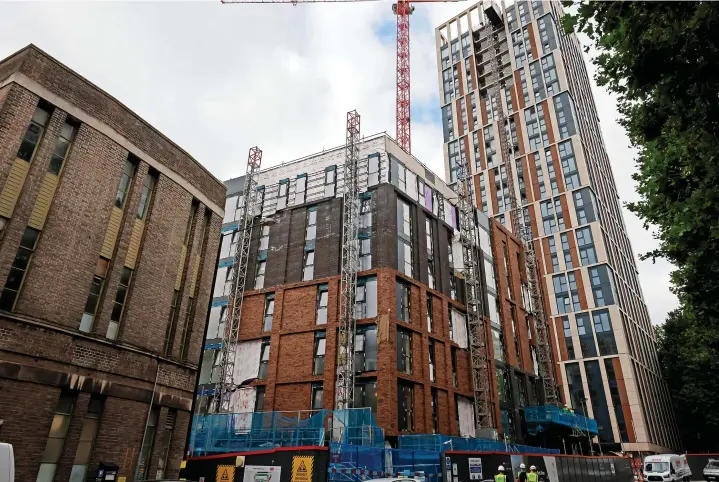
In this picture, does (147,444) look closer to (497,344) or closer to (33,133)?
(33,133)

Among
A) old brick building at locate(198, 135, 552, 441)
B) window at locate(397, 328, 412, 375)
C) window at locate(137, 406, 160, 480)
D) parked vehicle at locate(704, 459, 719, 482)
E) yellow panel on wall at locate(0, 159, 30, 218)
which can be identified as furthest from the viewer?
parked vehicle at locate(704, 459, 719, 482)

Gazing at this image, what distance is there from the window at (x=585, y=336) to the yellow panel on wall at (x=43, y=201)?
73.7m

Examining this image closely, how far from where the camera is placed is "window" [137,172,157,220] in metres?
18.9

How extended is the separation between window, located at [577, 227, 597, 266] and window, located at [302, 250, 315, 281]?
54316 mm

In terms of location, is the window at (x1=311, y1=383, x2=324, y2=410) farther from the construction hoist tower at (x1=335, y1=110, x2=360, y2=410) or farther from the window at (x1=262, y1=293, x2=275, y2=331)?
the window at (x1=262, y1=293, x2=275, y2=331)

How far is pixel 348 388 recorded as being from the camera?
3125 cm

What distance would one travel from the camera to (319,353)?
114 ft

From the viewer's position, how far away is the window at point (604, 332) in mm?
69375

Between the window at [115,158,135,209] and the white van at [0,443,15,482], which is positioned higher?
the window at [115,158,135,209]

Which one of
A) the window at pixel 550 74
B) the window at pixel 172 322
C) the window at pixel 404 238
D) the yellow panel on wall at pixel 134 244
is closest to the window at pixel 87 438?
the window at pixel 172 322

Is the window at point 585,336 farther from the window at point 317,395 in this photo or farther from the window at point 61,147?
the window at point 61,147

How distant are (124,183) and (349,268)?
19313 millimetres

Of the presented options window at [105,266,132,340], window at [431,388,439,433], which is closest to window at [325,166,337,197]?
window at [431,388,439,433]

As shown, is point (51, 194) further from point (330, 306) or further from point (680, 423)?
point (680, 423)
